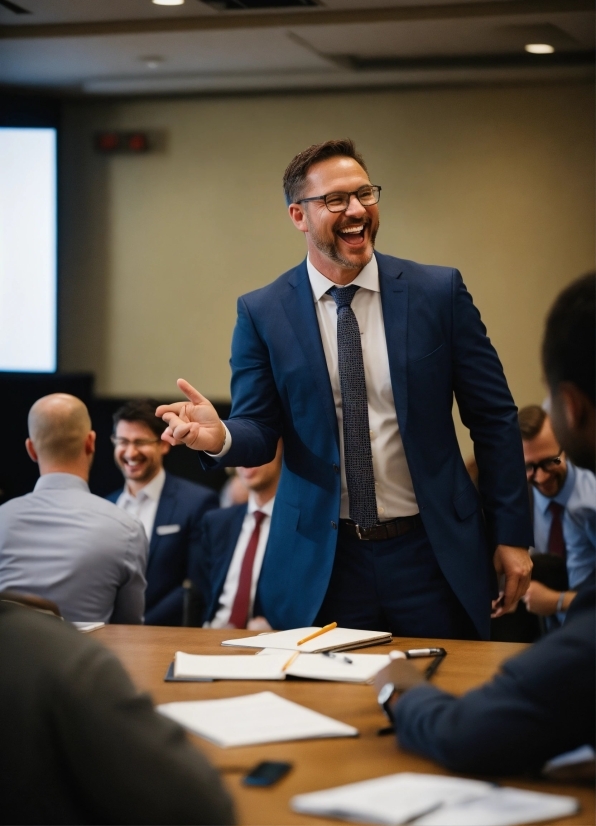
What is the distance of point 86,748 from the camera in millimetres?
1017

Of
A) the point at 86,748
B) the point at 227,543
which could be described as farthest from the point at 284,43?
the point at 86,748

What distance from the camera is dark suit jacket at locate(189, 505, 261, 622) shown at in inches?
150

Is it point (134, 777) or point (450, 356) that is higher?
point (450, 356)

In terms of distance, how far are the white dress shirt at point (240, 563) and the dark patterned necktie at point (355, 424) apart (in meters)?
1.27

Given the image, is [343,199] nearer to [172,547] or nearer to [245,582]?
[245,582]

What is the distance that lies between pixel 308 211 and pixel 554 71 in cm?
350

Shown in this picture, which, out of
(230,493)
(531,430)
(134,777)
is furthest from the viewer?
(230,493)

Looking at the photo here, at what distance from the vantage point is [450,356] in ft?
8.40

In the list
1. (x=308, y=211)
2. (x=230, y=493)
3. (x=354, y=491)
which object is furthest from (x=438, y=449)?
(x=230, y=493)

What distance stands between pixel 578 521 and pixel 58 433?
169 centimetres

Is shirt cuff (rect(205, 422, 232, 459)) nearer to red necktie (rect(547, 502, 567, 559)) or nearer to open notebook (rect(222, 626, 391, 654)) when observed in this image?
open notebook (rect(222, 626, 391, 654))

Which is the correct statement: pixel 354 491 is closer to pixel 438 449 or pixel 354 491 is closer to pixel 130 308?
pixel 438 449

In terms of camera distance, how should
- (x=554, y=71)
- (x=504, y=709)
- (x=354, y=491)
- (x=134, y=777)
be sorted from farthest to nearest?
1. (x=554, y=71)
2. (x=354, y=491)
3. (x=504, y=709)
4. (x=134, y=777)

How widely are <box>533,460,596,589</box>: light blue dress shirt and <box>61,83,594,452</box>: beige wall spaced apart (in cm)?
240
